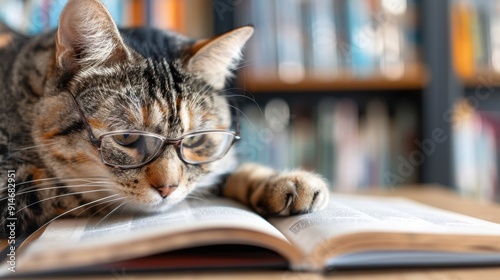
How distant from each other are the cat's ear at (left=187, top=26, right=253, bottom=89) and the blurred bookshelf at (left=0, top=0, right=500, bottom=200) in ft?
1.84

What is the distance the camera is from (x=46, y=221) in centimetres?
79

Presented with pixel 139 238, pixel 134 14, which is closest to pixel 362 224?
pixel 139 238

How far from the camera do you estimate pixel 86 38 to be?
0.75 m

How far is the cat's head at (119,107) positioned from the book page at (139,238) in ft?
0.30

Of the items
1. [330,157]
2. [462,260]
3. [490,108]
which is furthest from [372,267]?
[490,108]

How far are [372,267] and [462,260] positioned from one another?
106 mm

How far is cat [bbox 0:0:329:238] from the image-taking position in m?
0.74

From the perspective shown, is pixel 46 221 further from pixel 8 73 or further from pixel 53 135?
pixel 8 73

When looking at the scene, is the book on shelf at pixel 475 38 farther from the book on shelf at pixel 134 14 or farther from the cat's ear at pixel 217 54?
the cat's ear at pixel 217 54

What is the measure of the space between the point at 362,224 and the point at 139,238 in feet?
0.85

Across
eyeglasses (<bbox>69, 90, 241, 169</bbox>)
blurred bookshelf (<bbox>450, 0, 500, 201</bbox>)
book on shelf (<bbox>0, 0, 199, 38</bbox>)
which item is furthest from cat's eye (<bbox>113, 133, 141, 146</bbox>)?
blurred bookshelf (<bbox>450, 0, 500, 201</bbox>)

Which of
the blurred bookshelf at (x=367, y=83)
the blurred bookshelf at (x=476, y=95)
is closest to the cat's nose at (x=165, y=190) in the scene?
the blurred bookshelf at (x=367, y=83)

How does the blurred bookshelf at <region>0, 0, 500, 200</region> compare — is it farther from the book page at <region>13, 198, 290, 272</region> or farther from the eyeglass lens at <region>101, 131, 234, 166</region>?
the book page at <region>13, 198, 290, 272</region>

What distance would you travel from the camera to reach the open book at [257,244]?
0.55 metres
